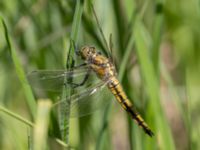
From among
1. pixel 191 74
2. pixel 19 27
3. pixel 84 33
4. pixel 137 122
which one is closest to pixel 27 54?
pixel 19 27

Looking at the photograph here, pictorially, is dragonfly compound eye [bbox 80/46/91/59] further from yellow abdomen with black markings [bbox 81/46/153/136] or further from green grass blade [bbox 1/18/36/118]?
green grass blade [bbox 1/18/36/118]

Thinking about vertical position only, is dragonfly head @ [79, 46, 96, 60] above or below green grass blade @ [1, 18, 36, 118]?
above

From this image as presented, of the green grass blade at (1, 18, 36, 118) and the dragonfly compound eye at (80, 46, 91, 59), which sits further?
the dragonfly compound eye at (80, 46, 91, 59)

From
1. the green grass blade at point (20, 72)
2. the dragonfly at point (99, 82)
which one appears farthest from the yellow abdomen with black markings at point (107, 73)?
the green grass blade at point (20, 72)

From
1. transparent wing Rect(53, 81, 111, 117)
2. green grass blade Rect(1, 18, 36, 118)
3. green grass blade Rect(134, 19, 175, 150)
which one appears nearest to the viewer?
green grass blade Rect(1, 18, 36, 118)

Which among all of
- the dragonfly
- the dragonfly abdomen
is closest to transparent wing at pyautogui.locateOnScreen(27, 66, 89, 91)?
the dragonfly

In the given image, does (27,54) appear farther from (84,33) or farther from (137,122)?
(137,122)

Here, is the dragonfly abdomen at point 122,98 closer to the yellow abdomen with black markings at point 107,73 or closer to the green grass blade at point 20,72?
the yellow abdomen with black markings at point 107,73
